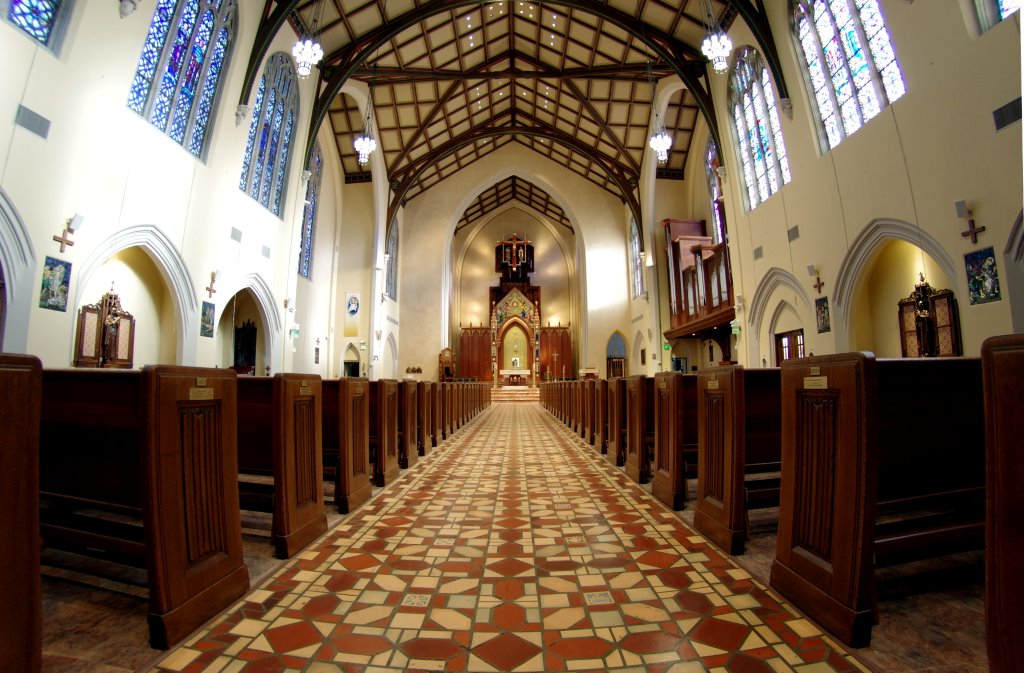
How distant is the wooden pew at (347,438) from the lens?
10.1ft

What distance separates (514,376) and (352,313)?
905 cm

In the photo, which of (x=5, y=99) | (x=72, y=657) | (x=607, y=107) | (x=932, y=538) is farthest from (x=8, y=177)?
(x=607, y=107)

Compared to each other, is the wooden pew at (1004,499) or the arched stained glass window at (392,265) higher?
the arched stained glass window at (392,265)

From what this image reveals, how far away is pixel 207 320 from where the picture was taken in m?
8.23

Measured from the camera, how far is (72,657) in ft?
4.80

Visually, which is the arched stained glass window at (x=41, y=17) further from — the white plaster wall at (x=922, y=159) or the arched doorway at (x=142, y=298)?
the white plaster wall at (x=922, y=159)

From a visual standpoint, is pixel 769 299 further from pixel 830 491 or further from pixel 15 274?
pixel 15 274

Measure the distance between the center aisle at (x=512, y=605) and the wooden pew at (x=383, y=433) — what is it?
825mm

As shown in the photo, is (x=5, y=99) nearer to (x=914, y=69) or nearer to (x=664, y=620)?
(x=664, y=620)

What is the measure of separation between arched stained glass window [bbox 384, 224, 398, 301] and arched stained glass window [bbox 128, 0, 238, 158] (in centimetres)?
941

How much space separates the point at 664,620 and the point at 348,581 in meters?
1.35

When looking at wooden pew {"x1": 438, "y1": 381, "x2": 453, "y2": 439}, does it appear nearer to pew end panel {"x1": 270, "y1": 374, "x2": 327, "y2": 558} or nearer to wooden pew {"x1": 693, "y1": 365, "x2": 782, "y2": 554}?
pew end panel {"x1": 270, "y1": 374, "x2": 327, "y2": 558}

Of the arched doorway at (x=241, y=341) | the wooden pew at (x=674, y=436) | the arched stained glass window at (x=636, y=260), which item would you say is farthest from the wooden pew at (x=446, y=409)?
the arched stained glass window at (x=636, y=260)

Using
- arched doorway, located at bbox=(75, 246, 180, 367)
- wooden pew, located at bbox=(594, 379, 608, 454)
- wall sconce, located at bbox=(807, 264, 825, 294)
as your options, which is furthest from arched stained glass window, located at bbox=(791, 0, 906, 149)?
arched doorway, located at bbox=(75, 246, 180, 367)
